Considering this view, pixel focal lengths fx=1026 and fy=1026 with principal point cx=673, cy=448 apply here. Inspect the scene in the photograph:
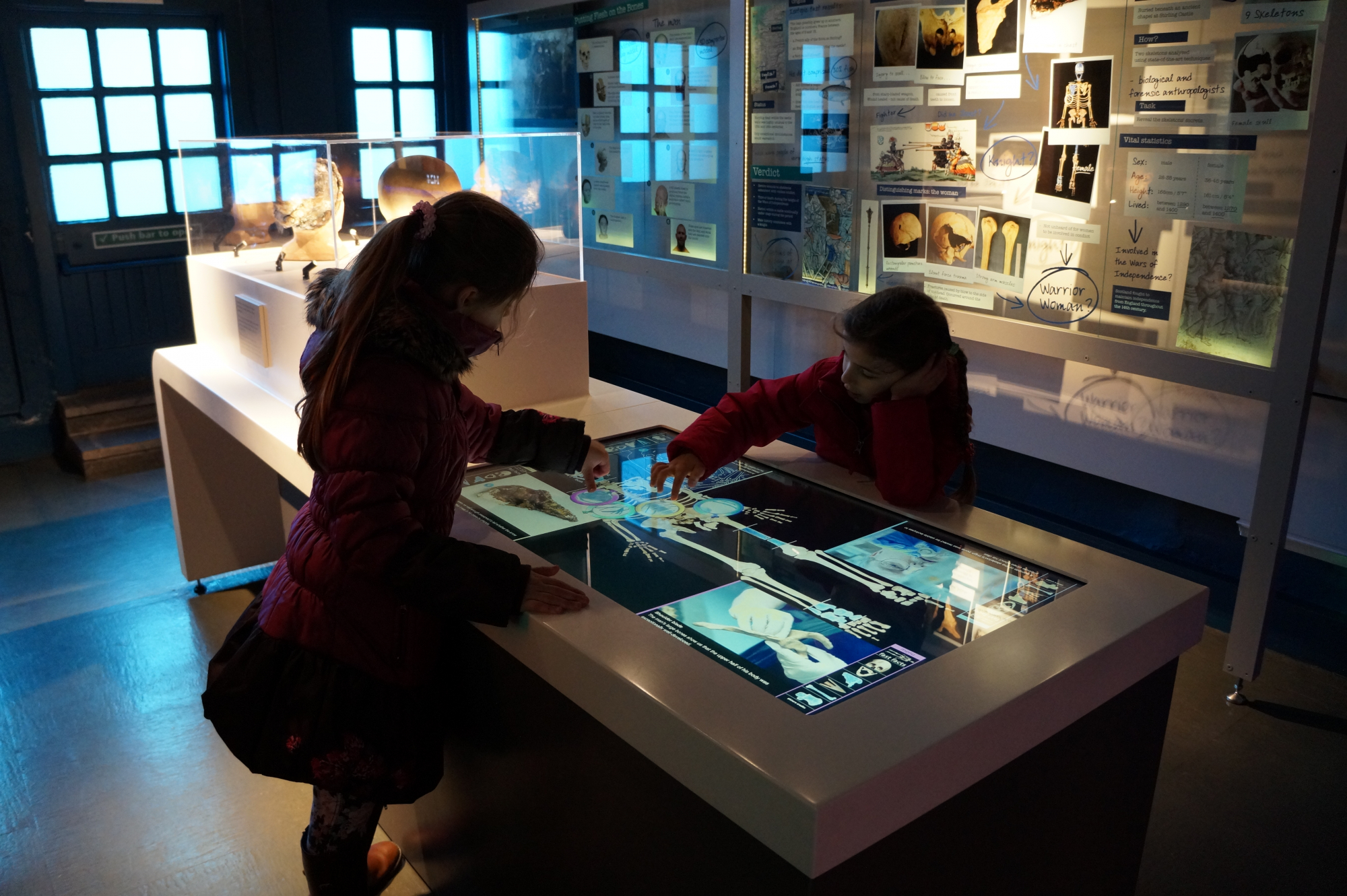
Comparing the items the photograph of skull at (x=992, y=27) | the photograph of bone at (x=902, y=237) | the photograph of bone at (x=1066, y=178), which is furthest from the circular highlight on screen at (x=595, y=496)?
the photograph of skull at (x=992, y=27)

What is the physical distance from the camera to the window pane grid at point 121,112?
512cm

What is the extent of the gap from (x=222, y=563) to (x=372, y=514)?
2.46 m

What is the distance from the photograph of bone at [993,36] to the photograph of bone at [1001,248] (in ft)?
1.57

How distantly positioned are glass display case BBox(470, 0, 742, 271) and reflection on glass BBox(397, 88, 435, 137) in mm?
529

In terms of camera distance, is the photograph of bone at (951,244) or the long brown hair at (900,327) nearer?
the long brown hair at (900,327)

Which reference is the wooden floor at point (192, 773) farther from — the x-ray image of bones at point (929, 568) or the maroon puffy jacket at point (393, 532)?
the x-ray image of bones at point (929, 568)

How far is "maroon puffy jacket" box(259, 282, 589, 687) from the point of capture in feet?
4.95

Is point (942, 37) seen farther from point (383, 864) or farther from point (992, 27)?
point (383, 864)

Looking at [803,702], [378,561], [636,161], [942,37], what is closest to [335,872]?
[378,561]

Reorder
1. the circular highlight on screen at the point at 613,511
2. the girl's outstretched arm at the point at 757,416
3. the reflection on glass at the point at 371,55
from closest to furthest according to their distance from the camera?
the circular highlight on screen at the point at 613,511
the girl's outstretched arm at the point at 757,416
the reflection on glass at the point at 371,55

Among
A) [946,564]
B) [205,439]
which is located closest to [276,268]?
[205,439]

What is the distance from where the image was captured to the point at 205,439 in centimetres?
353

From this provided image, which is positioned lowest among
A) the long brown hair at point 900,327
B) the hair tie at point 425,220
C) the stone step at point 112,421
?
the stone step at point 112,421

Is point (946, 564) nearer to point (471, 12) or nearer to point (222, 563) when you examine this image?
point (222, 563)
